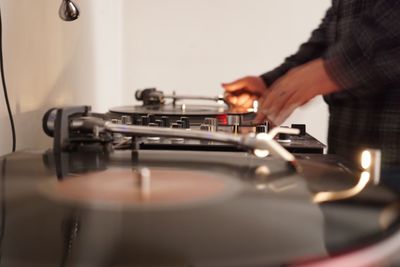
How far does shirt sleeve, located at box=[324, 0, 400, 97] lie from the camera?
0.71 m

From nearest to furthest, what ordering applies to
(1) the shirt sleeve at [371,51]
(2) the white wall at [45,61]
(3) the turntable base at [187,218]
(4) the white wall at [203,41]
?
1. (3) the turntable base at [187,218]
2. (1) the shirt sleeve at [371,51]
3. (2) the white wall at [45,61]
4. (4) the white wall at [203,41]

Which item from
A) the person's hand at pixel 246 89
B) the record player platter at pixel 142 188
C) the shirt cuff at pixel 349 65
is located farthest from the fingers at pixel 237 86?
the record player platter at pixel 142 188

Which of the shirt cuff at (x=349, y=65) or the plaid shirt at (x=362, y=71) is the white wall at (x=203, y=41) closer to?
the plaid shirt at (x=362, y=71)

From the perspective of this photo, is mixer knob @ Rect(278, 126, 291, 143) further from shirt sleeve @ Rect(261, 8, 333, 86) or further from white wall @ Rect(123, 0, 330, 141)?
white wall @ Rect(123, 0, 330, 141)

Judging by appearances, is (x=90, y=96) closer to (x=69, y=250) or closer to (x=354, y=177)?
(x=354, y=177)

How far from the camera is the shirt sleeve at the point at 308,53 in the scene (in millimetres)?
1137

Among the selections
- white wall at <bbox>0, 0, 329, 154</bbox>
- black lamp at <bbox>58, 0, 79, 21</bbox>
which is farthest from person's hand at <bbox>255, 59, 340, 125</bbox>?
white wall at <bbox>0, 0, 329, 154</bbox>

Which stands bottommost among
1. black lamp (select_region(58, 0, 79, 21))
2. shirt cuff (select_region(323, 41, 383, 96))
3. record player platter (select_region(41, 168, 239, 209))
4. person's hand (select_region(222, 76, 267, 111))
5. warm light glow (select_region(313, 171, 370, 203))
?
warm light glow (select_region(313, 171, 370, 203))

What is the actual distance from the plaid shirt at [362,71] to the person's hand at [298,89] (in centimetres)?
2

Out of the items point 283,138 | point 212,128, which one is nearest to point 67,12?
point 212,128

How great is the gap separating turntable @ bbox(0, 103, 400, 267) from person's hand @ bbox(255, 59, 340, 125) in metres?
0.18

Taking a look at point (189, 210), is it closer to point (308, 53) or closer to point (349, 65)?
point (349, 65)

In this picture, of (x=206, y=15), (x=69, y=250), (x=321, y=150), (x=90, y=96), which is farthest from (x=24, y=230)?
(x=206, y=15)

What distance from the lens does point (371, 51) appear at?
0.71 metres
